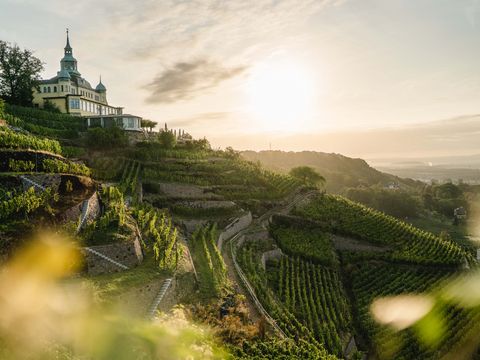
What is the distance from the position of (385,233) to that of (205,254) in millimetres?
24164

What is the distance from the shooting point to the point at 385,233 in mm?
44375

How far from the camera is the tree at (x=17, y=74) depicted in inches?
1877

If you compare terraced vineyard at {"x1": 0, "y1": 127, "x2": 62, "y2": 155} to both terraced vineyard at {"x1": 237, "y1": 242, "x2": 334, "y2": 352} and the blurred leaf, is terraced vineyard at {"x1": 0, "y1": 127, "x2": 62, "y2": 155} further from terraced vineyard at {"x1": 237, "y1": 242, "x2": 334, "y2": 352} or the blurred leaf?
the blurred leaf

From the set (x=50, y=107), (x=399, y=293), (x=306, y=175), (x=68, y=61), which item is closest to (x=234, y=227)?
(x=399, y=293)

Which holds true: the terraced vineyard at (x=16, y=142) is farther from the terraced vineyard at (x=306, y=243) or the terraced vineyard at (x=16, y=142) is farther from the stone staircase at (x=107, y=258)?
the terraced vineyard at (x=306, y=243)

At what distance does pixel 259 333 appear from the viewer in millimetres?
20516

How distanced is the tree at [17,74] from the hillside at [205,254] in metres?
5.24

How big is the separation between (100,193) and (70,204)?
4914mm

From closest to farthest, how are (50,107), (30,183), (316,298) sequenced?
1. (30,183)
2. (316,298)
3. (50,107)

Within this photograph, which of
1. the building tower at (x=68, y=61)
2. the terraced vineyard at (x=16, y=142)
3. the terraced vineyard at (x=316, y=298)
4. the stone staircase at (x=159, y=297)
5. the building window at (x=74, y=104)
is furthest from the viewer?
the building tower at (x=68, y=61)

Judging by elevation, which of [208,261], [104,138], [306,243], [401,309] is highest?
[104,138]

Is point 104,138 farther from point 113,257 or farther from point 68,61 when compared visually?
point 113,257

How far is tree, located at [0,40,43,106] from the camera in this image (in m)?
47.7

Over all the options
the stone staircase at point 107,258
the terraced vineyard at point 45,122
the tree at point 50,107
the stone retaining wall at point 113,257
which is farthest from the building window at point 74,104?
the stone staircase at point 107,258
